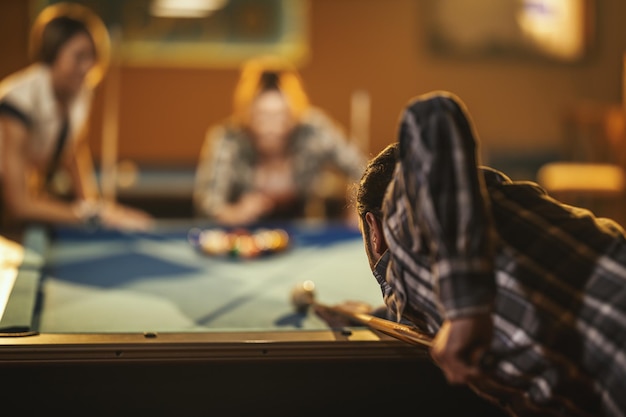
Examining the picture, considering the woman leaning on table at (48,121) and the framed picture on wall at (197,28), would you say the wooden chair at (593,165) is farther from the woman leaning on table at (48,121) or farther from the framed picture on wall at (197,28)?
→ the woman leaning on table at (48,121)

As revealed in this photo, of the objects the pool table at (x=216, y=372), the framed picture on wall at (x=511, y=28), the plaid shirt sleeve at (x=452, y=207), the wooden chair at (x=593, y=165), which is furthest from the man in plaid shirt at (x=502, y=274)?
the framed picture on wall at (x=511, y=28)

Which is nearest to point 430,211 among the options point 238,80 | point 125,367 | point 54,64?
point 125,367

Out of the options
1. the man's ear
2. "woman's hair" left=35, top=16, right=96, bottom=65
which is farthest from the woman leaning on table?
the man's ear

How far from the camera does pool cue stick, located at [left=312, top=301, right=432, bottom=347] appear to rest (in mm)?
1419

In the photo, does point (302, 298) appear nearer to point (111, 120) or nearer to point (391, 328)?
point (391, 328)

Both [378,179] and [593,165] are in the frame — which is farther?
[593,165]

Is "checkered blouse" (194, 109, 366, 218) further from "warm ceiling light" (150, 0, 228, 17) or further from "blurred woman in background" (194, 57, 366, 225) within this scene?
"warm ceiling light" (150, 0, 228, 17)

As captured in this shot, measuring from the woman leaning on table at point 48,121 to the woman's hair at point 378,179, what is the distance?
2.48m

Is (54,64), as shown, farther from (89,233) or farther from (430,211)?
(430,211)

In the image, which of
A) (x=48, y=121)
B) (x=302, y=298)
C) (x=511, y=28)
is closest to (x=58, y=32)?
(x=48, y=121)

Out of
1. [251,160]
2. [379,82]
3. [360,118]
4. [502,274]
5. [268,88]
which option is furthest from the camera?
[379,82]

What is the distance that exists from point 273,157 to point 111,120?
2357 millimetres

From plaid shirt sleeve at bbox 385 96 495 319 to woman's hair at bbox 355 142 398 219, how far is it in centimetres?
22

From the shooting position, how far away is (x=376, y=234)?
140 centimetres
